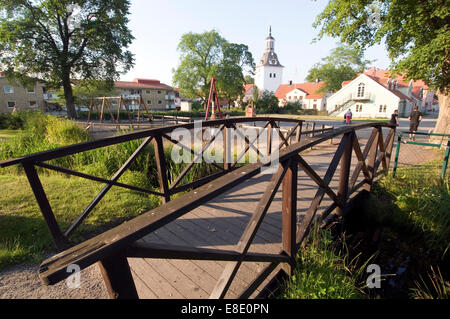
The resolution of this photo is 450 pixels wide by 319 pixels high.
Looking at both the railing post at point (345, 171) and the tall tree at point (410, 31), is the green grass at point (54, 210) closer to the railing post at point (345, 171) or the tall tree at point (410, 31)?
the railing post at point (345, 171)

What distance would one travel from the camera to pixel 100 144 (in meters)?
2.63

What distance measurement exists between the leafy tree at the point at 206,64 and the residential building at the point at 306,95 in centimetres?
1562

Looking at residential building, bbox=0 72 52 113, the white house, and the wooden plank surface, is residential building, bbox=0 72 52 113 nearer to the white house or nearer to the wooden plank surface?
the wooden plank surface

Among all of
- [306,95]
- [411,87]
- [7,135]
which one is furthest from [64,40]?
[411,87]

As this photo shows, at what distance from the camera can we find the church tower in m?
68.4

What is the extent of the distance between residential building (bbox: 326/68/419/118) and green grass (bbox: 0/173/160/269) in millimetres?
39269

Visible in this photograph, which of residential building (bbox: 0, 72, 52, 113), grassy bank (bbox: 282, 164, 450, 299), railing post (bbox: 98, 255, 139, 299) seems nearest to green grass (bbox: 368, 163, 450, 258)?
grassy bank (bbox: 282, 164, 450, 299)

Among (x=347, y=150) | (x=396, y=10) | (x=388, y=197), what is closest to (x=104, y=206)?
(x=347, y=150)

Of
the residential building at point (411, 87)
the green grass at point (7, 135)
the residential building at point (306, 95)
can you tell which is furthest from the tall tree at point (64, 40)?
the residential building at point (306, 95)

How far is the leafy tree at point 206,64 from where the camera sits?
37.7 metres

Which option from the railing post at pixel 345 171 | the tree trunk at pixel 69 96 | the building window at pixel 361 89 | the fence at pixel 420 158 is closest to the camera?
the railing post at pixel 345 171

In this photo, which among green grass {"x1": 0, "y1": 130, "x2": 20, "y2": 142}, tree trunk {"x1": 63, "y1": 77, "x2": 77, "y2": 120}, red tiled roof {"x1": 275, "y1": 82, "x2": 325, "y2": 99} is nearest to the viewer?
green grass {"x1": 0, "y1": 130, "x2": 20, "y2": 142}

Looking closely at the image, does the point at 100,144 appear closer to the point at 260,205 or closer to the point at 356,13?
the point at 260,205

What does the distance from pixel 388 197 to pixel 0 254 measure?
19.1 feet
